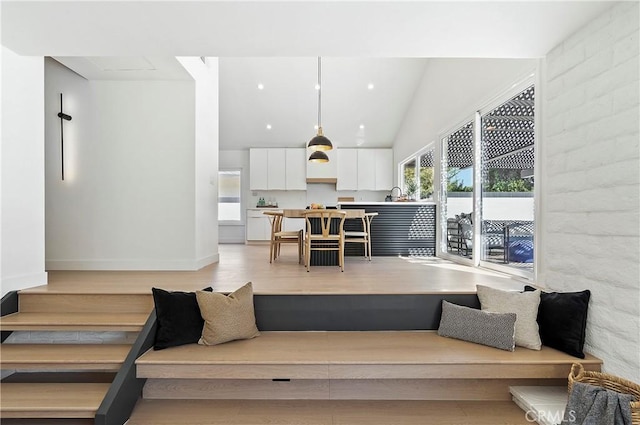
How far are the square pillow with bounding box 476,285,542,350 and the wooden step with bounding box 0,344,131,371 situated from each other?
→ 265 cm

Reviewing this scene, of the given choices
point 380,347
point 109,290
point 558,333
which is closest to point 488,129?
point 558,333

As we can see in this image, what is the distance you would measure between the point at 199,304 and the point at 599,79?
9.93 ft

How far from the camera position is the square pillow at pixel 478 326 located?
8.02 feet

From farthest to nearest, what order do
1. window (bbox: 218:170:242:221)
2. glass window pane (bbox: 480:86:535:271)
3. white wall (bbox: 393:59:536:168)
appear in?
window (bbox: 218:170:242:221) < white wall (bbox: 393:59:536:168) < glass window pane (bbox: 480:86:535:271)

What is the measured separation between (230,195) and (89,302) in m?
6.45

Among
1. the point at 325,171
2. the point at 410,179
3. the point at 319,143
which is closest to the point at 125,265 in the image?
the point at 319,143

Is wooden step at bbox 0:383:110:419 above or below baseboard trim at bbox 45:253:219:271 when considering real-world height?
below

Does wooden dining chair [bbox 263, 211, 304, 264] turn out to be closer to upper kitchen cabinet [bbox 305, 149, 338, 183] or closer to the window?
upper kitchen cabinet [bbox 305, 149, 338, 183]

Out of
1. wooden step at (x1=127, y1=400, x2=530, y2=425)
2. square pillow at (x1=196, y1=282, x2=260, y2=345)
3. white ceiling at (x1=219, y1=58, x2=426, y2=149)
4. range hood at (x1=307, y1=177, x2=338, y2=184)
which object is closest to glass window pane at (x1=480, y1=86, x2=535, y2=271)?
wooden step at (x1=127, y1=400, x2=530, y2=425)

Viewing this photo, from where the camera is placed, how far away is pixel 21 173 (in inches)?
113

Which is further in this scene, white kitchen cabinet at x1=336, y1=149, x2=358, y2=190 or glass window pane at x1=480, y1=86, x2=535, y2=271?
white kitchen cabinet at x1=336, y1=149, x2=358, y2=190

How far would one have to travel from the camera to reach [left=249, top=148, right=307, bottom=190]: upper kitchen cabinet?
8.96m

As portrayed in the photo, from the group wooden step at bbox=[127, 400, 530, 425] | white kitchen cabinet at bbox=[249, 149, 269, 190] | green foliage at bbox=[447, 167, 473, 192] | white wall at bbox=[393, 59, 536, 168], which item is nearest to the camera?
wooden step at bbox=[127, 400, 530, 425]

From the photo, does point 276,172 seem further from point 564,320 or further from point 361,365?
point 564,320
